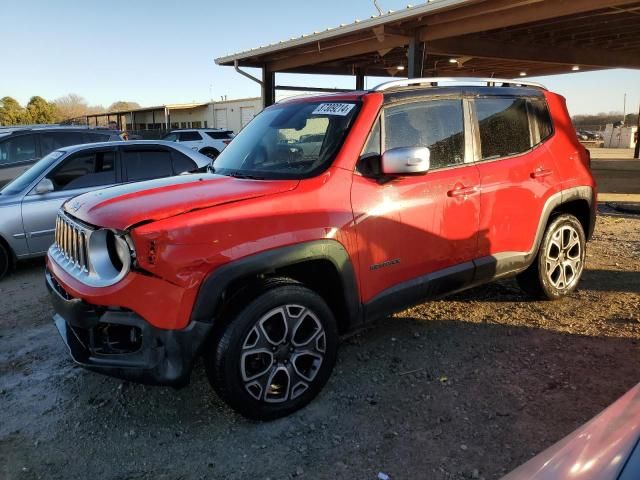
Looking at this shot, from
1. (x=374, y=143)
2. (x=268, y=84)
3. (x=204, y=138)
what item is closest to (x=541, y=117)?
(x=374, y=143)

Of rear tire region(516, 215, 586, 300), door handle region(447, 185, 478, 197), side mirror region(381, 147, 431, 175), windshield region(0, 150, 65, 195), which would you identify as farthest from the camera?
windshield region(0, 150, 65, 195)

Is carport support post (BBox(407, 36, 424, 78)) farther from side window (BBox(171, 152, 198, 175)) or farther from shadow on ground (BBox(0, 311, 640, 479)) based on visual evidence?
shadow on ground (BBox(0, 311, 640, 479))

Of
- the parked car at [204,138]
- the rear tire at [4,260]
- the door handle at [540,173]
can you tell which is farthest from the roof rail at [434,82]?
the parked car at [204,138]

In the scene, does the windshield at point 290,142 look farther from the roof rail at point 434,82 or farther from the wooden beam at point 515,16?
the wooden beam at point 515,16

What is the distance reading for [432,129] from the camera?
375cm

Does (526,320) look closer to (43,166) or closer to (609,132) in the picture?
(43,166)

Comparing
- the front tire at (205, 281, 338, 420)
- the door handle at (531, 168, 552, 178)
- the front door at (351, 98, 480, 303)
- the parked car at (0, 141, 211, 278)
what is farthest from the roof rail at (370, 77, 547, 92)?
the parked car at (0, 141, 211, 278)

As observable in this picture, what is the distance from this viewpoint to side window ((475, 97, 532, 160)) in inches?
160

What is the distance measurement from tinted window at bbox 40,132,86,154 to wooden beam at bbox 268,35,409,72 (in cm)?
722

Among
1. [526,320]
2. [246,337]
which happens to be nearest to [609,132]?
[526,320]

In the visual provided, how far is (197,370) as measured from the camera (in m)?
3.71

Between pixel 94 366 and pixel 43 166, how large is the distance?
458cm

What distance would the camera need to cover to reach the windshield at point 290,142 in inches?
133

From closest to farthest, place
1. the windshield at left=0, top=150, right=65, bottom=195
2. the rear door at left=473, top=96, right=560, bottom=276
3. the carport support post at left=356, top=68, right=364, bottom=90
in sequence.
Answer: the rear door at left=473, top=96, right=560, bottom=276 < the windshield at left=0, top=150, right=65, bottom=195 < the carport support post at left=356, top=68, right=364, bottom=90
